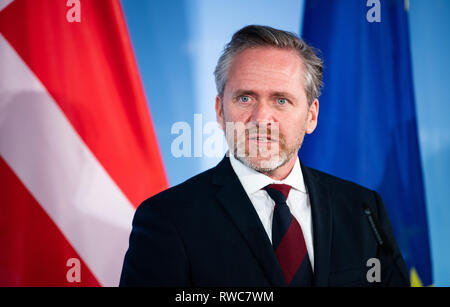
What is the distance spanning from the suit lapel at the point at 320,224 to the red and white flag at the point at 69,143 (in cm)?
67

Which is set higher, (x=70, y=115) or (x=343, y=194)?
(x=70, y=115)

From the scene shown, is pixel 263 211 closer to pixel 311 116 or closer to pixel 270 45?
pixel 311 116

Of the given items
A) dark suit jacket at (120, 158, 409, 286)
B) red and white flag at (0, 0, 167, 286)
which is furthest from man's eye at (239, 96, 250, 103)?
red and white flag at (0, 0, 167, 286)

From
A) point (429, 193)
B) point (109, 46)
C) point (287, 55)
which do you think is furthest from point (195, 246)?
point (429, 193)

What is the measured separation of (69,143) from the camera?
1657 millimetres

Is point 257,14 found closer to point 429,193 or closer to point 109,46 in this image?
Answer: point 109,46

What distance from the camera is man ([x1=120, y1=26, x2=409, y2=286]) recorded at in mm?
1219

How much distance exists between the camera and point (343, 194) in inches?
57.8

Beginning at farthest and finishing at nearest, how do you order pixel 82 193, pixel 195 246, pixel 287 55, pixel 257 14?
pixel 257 14 < pixel 82 193 < pixel 287 55 < pixel 195 246

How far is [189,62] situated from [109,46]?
1.19 ft

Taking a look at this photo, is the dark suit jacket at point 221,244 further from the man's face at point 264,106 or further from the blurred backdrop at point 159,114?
the blurred backdrop at point 159,114

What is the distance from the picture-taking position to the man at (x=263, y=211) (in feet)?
4.00

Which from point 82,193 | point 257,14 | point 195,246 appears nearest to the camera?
point 195,246
